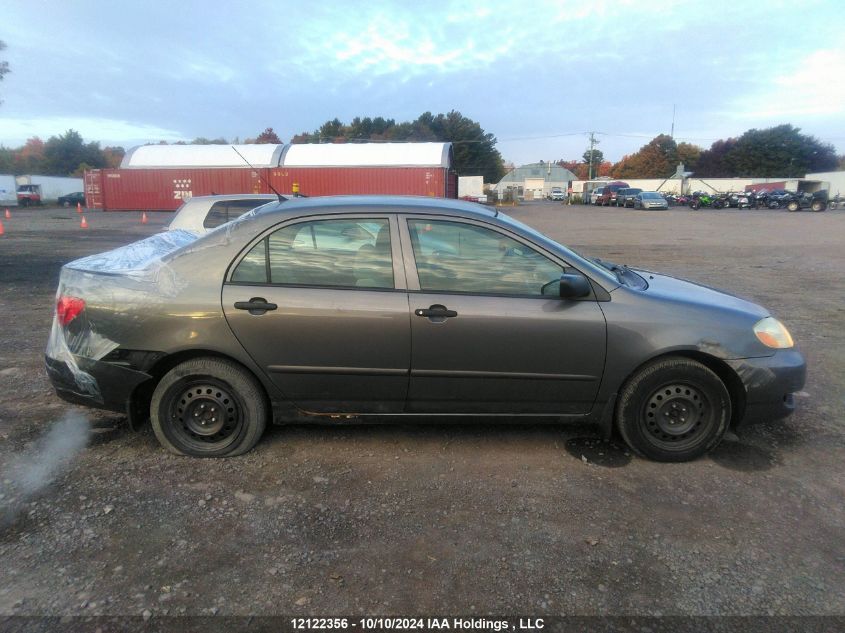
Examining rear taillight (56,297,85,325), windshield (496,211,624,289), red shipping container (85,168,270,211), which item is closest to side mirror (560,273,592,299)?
windshield (496,211,624,289)

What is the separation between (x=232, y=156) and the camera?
1272 inches

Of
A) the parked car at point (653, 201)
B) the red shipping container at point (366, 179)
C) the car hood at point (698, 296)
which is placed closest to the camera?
the car hood at point (698, 296)

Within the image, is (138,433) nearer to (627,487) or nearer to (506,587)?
(506,587)

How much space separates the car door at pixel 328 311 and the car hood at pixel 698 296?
1.64m

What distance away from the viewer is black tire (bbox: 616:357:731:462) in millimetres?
→ 3395

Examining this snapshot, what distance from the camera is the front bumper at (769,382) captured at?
339 centimetres

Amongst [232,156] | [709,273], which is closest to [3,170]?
[232,156]

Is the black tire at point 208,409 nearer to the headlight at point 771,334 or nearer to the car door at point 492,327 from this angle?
the car door at point 492,327

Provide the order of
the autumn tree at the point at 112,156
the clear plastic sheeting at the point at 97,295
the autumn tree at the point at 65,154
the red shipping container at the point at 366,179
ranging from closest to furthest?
the clear plastic sheeting at the point at 97,295, the red shipping container at the point at 366,179, the autumn tree at the point at 65,154, the autumn tree at the point at 112,156

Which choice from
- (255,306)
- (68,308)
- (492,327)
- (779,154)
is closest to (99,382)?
(68,308)

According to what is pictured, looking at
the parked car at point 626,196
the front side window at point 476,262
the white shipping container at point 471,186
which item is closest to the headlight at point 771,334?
the front side window at point 476,262

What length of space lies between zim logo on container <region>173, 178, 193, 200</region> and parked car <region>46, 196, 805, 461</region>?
1266 inches

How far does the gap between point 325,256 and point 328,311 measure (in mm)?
367

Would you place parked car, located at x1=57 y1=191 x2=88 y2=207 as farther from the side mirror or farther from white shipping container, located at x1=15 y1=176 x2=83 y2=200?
the side mirror
